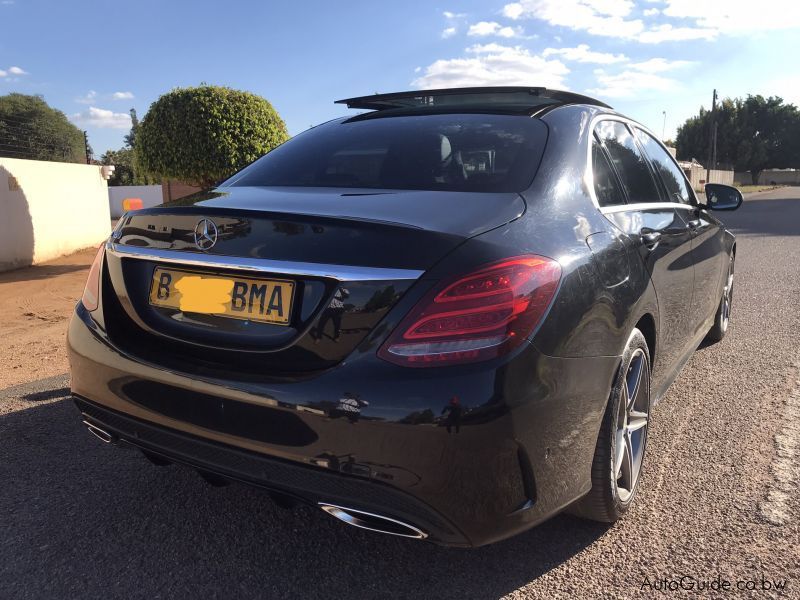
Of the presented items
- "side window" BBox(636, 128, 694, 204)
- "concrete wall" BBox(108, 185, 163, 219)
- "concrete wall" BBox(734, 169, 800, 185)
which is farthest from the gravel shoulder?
"concrete wall" BBox(734, 169, 800, 185)

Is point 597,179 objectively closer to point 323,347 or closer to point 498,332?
point 498,332

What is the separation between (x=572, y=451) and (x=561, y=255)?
1.96 ft

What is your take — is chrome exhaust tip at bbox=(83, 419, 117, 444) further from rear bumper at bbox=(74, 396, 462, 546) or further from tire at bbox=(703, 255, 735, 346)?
tire at bbox=(703, 255, 735, 346)

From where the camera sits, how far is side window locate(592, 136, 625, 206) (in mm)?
2475

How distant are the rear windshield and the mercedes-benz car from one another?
0.02 metres

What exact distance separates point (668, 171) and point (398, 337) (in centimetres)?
275

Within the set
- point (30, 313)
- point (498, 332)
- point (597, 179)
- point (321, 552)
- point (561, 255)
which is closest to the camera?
point (498, 332)

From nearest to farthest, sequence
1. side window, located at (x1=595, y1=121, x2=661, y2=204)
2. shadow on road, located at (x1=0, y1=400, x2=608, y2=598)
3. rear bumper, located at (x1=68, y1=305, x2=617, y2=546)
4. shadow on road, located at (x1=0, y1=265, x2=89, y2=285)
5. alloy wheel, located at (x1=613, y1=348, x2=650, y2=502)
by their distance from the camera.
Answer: rear bumper, located at (x1=68, y1=305, x2=617, y2=546) < shadow on road, located at (x1=0, y1=400, x2=608, y2=598) < alloy wheel, located at (x1=613, y1=348, x2=650, y2=502) < side window, located at (x1=595, y1=121, x2=661, y2=204) < shadow on road, located at (x1=0, y1=265, x2=89, y2=285)

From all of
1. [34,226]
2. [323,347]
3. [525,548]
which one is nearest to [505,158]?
[323,347]

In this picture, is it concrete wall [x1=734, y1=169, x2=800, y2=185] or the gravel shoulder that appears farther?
concrete wall [x1=734, y1=169, x2=800, y2=185]

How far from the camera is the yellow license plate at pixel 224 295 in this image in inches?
70.7

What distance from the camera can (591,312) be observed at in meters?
1.99

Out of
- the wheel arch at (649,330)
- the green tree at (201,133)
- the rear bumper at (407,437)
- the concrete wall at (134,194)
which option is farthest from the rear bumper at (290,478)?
the concrete wall at (134,194)

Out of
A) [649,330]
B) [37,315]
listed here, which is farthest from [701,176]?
[649,330]
